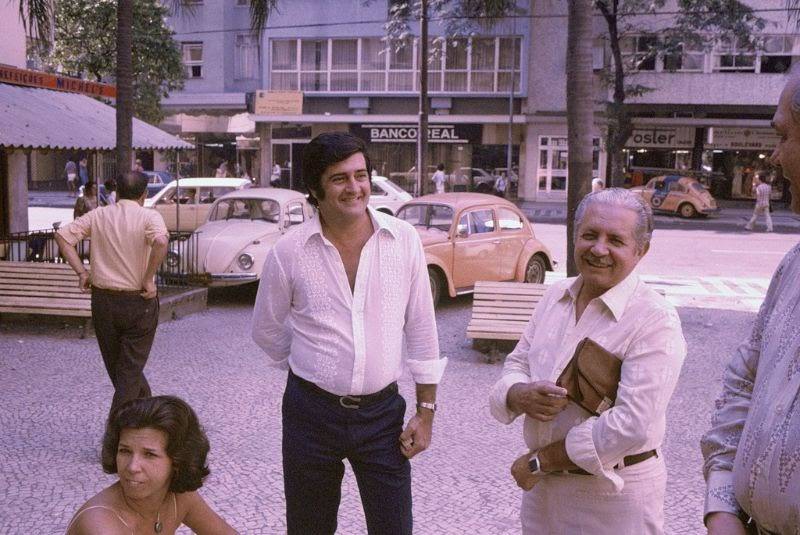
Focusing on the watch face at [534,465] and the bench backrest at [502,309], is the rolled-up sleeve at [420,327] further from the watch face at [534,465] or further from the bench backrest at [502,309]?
the bench backrest at [502,309]

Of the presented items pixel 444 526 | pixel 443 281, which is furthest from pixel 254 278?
pixel 444 526

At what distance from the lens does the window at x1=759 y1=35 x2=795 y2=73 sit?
3195 centimetres

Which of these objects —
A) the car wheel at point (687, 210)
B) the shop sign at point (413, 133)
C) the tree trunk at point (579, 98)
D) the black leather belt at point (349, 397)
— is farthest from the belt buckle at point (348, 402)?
the shop sign at point (413, 133)

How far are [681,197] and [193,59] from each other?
23788mm

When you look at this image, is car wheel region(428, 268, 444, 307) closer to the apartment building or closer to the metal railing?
the metal railing

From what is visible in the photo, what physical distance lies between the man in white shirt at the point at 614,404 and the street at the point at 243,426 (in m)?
1.99

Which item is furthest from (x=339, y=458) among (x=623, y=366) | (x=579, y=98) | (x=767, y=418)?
(x=579, y=98)

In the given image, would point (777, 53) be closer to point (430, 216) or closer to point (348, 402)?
point (430, 216)

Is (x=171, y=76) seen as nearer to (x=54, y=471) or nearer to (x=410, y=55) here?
(x=410, y=55)

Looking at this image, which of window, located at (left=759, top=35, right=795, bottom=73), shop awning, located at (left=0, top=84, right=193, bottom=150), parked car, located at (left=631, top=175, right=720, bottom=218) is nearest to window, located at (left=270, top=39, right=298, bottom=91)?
parked car, located at (left=631, top=175, right=720, bottom=218)

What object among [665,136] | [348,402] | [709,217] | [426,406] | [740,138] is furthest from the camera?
[665,136]

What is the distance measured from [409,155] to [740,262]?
2105 cm

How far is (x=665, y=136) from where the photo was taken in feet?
115

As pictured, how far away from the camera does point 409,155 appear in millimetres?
36188
